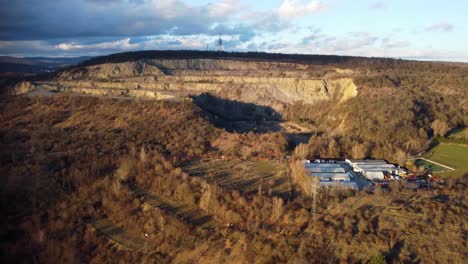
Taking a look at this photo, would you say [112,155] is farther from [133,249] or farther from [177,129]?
[133,249]

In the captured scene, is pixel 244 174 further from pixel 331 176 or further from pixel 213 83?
pixel 213 83

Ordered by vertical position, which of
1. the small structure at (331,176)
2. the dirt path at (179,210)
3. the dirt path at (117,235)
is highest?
the small structure at (331,176)

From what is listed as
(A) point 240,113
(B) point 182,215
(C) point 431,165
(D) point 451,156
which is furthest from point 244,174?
(A) point 240,113

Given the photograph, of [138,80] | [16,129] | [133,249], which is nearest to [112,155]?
[133,249]

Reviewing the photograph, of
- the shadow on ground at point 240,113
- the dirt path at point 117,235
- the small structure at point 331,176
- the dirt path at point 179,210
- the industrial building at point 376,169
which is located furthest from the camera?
the shadow on ground at point 240,113

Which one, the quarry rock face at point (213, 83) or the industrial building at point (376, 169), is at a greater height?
the quarry rock face at point (213, 83)

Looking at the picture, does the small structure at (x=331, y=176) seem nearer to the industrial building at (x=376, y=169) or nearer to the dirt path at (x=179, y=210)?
the industrial building at (x=376, y=169)

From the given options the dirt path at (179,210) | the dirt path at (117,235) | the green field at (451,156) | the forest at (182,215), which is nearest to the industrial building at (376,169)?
the green field at (451,156)
